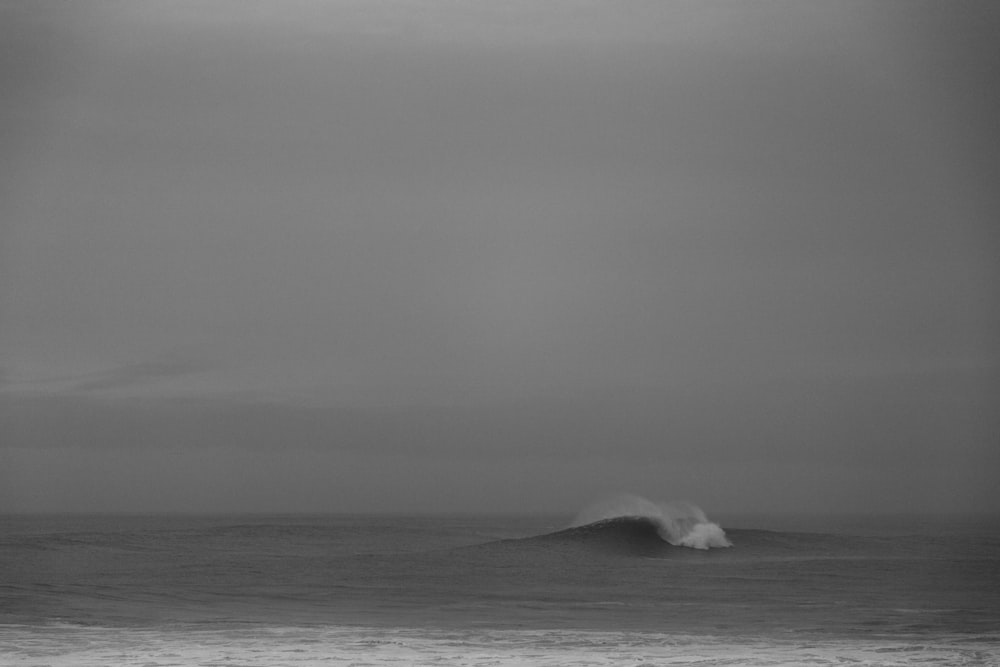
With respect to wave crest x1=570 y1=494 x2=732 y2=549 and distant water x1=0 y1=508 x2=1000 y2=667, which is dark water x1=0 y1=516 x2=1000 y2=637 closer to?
distant water x1=0 y1=508 x2=1000 y2=667

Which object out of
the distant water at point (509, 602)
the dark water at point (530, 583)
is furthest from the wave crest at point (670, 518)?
the dark water at point (530, 583)

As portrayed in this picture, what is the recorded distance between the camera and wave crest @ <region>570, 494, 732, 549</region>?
93.0ft

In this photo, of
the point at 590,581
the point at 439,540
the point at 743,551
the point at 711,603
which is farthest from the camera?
the point at 439,540

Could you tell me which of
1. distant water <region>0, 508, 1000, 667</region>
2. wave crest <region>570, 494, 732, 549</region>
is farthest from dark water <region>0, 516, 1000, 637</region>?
wave crest <region>570, 494, 732, 549</region>

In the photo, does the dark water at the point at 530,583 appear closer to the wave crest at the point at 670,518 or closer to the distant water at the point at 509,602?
the distant water at the point at 509,602

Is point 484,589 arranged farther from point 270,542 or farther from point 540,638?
point 270,542

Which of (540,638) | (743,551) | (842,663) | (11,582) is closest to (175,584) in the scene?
(11,582)

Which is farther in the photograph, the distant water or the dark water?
the dark water

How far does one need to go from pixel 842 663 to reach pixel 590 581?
9820 mm

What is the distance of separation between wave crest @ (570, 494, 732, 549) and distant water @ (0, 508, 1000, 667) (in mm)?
122

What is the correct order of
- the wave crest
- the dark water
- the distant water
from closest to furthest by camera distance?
the distant water
the dark water
the wave crest

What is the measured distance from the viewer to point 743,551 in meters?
27.0

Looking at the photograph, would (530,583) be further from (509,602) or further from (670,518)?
(670,518)

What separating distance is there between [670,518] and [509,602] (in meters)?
15.6
